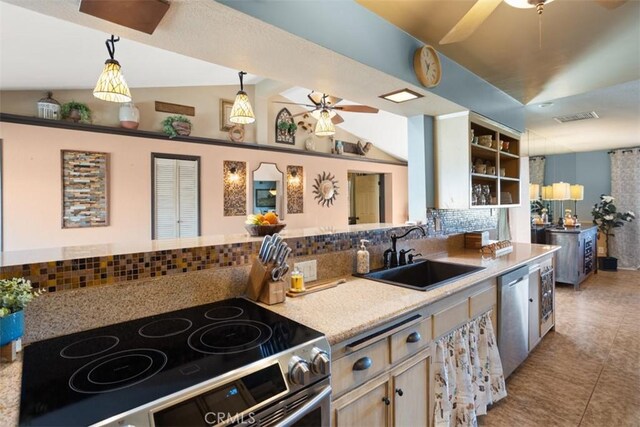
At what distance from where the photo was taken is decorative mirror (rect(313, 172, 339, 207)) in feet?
20.6

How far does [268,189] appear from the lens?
5539mm

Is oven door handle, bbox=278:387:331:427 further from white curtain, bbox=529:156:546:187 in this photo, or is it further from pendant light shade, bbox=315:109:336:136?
white curtain, bbox=529:156:546:187

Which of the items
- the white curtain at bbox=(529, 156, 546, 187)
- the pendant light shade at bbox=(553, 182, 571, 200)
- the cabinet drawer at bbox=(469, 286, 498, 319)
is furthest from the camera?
the white curtain at bbox=(529, 156, 546, 187)

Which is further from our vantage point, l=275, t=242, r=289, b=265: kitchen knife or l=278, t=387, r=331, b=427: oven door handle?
l=275, t=242, r=289, b=265: kitchen knife

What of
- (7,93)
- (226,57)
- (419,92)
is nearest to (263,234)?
(226,57)

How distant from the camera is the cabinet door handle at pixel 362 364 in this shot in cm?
124

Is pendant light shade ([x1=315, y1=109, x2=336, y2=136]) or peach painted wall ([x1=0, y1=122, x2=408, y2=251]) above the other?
pendant light shade ([x1=315, y1=109, x2=336, y2=136])

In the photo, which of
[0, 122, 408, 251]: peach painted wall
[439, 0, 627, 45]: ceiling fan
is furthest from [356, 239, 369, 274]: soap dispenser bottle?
[0, 122, 408, 251]: peach painted wall

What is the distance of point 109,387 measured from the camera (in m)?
0.83

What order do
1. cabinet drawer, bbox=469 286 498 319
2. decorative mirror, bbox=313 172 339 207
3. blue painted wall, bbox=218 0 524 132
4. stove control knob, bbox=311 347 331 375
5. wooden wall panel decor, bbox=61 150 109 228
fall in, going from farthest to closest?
decorative mirror, bbox=313 172 339 207, wooden wall panel decor, bbox=61 150 109 228, cabinet drawer, bbox=469 286 498 319, blue painted wall, bbox=218 0 524 132, stove control knob, bbox=311 347 331 375

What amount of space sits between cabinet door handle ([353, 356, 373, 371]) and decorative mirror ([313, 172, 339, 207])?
16.6 ft

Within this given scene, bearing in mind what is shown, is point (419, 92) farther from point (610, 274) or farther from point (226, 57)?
point (610, 274)

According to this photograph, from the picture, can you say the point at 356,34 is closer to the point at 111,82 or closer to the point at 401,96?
the point at 401,96

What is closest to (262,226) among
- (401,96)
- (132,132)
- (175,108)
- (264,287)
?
(264,287)
